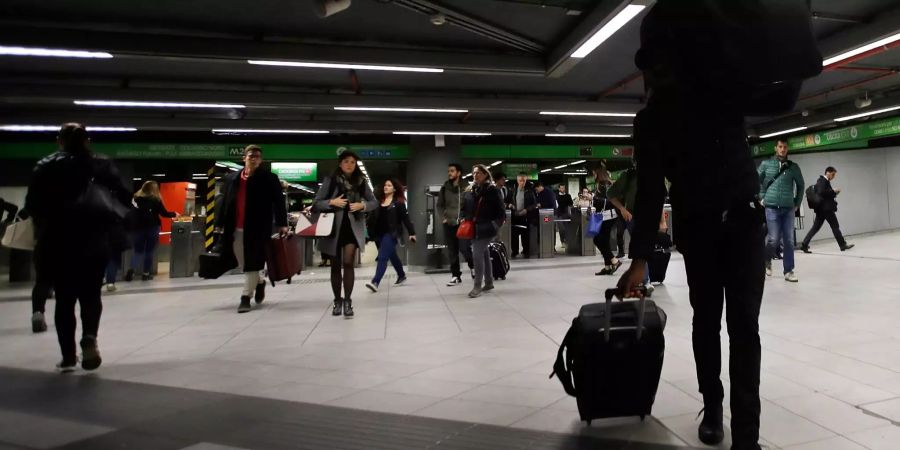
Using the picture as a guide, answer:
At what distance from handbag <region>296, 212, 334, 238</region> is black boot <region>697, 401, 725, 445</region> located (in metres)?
3.60

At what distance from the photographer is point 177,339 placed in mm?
4145

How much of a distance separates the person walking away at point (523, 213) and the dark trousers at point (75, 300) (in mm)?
9292

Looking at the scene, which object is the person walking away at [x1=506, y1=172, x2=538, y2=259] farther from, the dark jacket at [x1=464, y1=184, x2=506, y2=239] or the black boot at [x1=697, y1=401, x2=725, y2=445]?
the black boot at [x1=697, y1=401, x2=725, y2=445]

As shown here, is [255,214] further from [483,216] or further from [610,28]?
[610,28]

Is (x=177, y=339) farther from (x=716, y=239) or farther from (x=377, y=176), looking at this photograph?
(x=377, y=176)

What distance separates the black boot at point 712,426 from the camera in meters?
1.94

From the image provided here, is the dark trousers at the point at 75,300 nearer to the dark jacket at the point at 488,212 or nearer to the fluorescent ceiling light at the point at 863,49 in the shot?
the dark jacket at the point at 488,212

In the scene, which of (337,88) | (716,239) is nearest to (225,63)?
(337,88)

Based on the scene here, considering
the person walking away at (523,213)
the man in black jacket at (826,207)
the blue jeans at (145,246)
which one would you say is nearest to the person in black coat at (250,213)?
the blue jeans at (145,246)

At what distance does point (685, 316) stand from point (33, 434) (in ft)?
15.4

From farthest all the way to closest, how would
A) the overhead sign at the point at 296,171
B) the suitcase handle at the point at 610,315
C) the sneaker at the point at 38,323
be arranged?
the overhead sign at the point at 296,171
the sneaker at the point at 38,323
the suitcase handle at the point at 610,315

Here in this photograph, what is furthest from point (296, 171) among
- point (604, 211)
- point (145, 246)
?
point (604, 211)

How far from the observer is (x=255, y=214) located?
5188 mm

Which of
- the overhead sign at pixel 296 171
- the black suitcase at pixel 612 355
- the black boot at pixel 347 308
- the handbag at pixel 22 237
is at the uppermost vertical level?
the overhead sign at pixel 296 171
